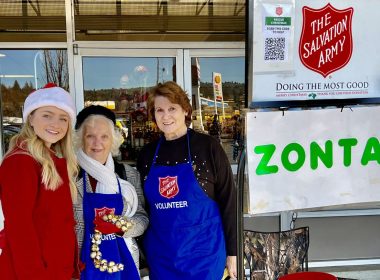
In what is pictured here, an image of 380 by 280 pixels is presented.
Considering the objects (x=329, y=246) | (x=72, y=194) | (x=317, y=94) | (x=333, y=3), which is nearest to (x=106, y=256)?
(x=72, y=194)

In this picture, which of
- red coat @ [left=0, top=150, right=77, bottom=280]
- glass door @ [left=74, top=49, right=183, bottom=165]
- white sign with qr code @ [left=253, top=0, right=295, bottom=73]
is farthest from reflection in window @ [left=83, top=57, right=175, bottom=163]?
red coat @ [left=0, top=150, right=77, bottom=280]

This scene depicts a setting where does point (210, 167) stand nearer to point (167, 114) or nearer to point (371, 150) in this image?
point (167, 114)

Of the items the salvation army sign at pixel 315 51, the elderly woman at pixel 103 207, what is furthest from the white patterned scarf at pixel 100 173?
the salvation army sign at pixel 315 51

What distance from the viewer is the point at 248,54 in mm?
1650

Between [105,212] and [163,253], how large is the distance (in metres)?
0.39

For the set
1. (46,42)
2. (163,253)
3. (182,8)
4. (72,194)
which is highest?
(182,8)

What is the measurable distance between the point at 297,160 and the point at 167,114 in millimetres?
683

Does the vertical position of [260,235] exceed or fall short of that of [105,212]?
it falls short

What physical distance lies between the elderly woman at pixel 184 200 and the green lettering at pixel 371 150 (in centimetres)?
68

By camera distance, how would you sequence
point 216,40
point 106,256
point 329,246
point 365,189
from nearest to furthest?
point 106,256
point 365,189
point 329,246
point 216,40

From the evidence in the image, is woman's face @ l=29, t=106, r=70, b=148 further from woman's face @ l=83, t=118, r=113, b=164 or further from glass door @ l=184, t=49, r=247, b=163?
glass door @ l=184, t=49, r=247, b=163

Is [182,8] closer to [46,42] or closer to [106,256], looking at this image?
[46,42]

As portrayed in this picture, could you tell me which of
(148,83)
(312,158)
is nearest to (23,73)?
(148,83)

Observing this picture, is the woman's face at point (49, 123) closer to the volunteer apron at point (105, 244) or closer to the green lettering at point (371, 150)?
the volunteer apron at point (105, 244)
